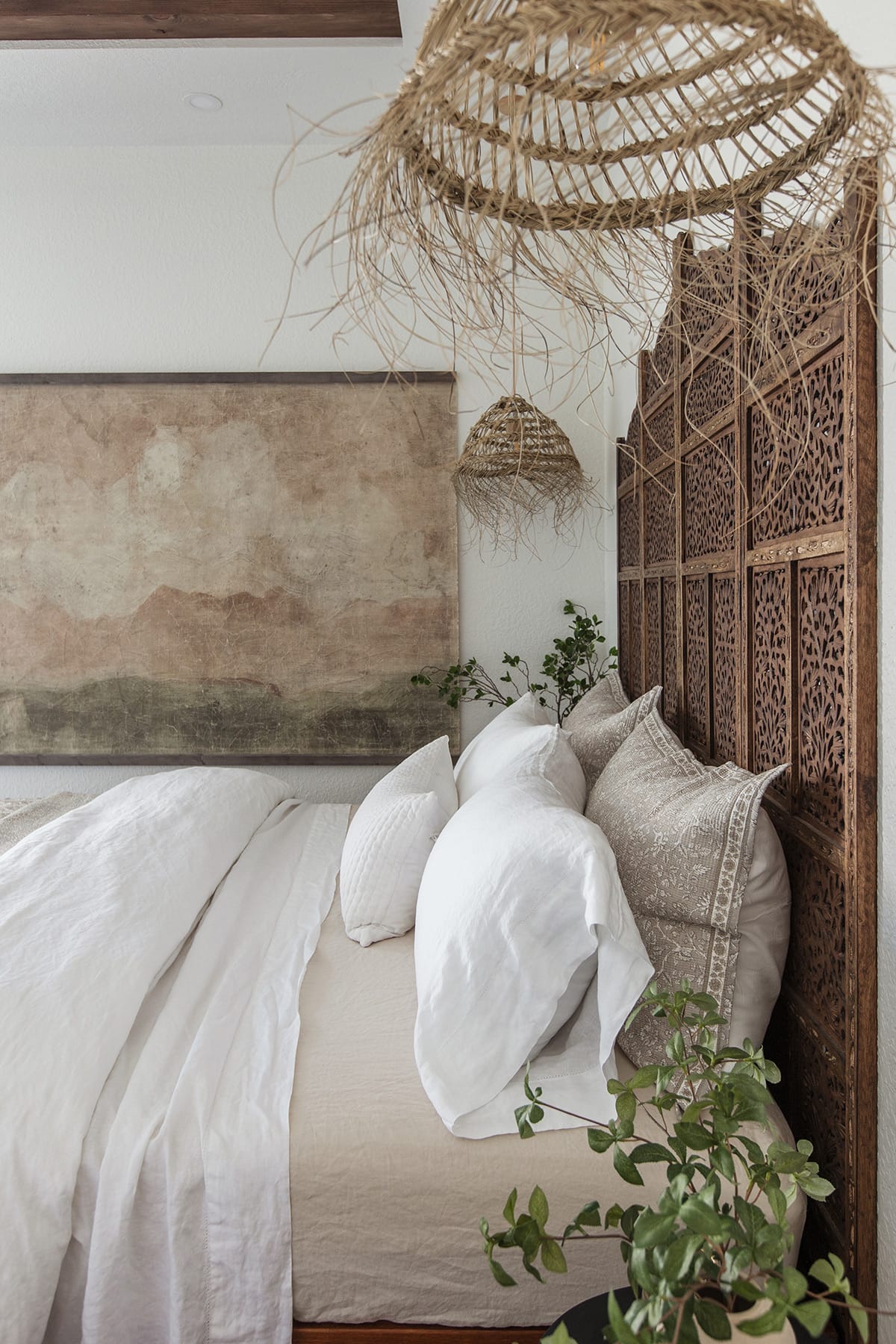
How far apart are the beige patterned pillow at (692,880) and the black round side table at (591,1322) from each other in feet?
1.15

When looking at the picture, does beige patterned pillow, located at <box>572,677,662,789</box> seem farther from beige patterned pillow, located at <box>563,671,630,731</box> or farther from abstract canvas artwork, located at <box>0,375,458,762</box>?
abstract canvas artwork, located at <box>0,375,458,762</box>

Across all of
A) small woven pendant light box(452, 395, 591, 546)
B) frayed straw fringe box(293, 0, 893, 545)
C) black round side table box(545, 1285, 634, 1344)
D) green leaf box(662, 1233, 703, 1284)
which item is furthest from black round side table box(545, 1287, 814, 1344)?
small woven pendant light box(452, 395, 591, 546)

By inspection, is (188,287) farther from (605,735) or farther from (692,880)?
(692,880)

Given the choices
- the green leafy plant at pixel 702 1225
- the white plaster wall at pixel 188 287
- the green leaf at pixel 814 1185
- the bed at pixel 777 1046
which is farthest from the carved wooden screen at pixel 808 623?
the white plaster wall at pixel 188 287

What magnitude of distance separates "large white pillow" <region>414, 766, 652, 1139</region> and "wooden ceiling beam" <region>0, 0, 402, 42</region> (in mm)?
2220

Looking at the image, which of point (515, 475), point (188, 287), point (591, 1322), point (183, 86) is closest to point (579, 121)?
point (591, 1322)

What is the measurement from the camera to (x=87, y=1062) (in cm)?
123

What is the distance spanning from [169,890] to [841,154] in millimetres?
1524

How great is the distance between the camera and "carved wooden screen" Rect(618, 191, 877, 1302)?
41.9 inches

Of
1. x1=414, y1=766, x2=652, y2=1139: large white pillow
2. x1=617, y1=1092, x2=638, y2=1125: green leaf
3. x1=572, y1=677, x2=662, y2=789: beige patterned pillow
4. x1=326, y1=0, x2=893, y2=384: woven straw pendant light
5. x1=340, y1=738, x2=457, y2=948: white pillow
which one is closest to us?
x1=326, y1=0, x2=893, y2=384: woven straw pendant light

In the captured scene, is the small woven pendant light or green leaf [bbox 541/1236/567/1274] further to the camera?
the small woven pendant light

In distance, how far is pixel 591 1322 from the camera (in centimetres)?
90

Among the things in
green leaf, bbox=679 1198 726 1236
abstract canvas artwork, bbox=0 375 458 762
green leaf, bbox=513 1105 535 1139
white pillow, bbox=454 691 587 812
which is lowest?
green leaf, bbox=513 1105 535 1139

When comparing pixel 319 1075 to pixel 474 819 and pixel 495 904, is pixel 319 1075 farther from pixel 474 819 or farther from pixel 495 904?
pixel 474 819
